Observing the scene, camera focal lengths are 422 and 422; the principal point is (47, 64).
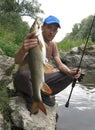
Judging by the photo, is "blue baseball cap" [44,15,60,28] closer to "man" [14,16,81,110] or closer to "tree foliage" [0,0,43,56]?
"man" [14,16,81,110]

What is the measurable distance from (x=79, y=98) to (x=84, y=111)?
67.4 inches

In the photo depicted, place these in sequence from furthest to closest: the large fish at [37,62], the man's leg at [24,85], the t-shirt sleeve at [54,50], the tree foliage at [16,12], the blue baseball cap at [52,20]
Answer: the tree foliage at [16,12], the t-shirt sleeve at [54,50], the man's leg at [24,85], the blue baseball cap at [52,20], the large fish at [37,62]

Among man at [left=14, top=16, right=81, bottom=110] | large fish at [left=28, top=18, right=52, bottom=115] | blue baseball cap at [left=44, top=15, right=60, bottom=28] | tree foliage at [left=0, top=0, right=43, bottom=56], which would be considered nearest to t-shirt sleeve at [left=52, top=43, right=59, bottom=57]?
man at [left=14, top=16, right=81, bottom=110]

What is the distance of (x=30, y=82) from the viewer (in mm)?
7168

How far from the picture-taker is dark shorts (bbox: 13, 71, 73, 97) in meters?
7.13

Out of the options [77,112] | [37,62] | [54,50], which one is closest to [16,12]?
[77,112]

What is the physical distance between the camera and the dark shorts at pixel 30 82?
281 inches

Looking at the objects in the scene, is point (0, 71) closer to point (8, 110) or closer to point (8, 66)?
point (8, 66)

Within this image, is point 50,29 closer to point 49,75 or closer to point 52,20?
point 52,20

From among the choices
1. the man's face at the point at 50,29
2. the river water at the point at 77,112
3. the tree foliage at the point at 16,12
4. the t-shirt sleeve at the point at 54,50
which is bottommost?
the tree foliage at the point at 16,12

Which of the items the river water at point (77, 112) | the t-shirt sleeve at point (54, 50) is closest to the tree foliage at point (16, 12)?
the river water at point (77, 112)

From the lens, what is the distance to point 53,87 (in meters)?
7.90

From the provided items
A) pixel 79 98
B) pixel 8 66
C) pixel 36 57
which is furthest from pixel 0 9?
pixel 36 57

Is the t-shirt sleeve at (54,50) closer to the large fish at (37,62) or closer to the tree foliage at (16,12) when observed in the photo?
the large fish at (37,62)
